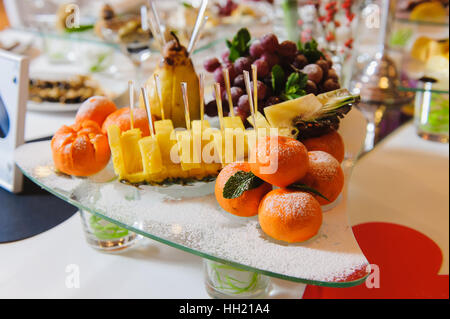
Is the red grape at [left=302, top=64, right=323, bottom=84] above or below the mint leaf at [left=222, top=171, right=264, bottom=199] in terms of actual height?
above

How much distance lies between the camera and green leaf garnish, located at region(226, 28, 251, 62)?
0.84 metres

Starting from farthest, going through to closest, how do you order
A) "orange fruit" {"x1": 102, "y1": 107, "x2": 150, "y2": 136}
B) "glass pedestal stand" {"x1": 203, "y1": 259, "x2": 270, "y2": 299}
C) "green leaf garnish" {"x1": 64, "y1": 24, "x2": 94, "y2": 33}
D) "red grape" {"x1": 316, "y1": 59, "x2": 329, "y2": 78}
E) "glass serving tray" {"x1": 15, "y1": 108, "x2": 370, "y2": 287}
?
"green leaf garnish" {"x1": 64, "y1": 24, "x2": 94, "y2": 33}, "red grape" {"x1": 316, "y1": 59, "x2": 329, "y2": 78}, "orange fruit" {"x1": 102, "y1": 107, "x2": 150, "y2": 136}, "glass pedestal stand" {"x1": 203, "y1": 259, "x2": 270, "y2": 299}, "glass serving tray" {"x1": 15, "y1": 108, "x2": 370, "y2": 287}

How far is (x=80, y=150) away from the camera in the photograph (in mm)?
647

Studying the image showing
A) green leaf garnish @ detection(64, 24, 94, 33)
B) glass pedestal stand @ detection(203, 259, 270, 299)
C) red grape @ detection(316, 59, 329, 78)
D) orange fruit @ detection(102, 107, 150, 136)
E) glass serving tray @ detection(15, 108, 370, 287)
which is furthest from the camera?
green leaf garnish @ detection(64, 24, 94, 33)

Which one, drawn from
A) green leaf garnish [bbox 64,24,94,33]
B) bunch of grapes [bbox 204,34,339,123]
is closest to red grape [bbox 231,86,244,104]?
bunch of grapes [bbox 204,34,339,123]

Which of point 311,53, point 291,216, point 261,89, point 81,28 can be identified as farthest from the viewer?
point 81,28

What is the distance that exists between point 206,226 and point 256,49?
38 cm

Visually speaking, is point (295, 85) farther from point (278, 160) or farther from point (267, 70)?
point (278, 160)

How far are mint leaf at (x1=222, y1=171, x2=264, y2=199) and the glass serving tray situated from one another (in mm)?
55

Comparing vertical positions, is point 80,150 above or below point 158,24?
below

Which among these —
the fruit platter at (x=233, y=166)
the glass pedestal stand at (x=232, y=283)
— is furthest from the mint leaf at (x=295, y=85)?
the glass pedestal stand at (x=232, y=283)

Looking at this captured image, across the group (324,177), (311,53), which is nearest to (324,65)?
(311,53)

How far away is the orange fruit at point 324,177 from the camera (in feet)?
1.92

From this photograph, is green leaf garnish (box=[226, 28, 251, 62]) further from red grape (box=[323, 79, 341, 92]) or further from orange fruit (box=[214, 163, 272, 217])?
orange fruit (box=[214, 163, 272, 217])
